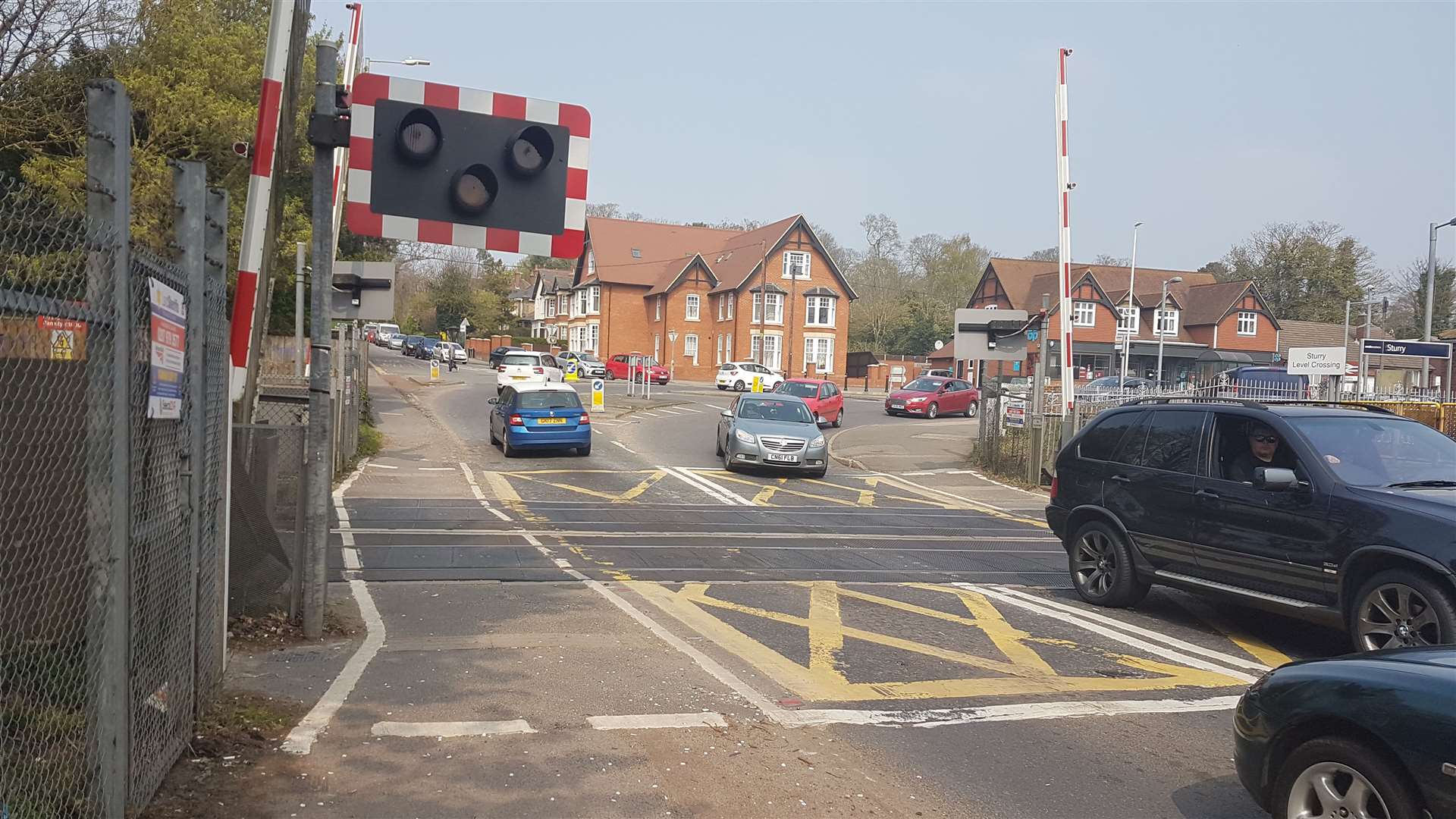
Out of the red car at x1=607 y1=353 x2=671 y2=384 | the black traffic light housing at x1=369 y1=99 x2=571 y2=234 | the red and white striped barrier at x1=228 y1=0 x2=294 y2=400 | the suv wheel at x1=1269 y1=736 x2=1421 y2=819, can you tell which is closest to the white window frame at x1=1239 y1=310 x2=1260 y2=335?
the red car at x1=607 y1=353 x2=671 y2=384

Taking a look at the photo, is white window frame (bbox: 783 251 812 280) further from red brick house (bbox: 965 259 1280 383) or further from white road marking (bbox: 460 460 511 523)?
white road marking (bbox: 460 460 511 523)

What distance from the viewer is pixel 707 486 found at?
790 inches

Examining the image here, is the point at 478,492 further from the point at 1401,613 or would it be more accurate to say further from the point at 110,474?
the point at 110,474

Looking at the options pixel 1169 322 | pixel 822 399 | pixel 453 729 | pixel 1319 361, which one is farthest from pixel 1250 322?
pixel 453 729

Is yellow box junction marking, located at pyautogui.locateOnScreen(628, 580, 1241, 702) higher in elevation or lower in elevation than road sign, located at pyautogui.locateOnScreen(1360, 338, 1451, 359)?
lower

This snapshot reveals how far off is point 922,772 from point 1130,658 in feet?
10.2

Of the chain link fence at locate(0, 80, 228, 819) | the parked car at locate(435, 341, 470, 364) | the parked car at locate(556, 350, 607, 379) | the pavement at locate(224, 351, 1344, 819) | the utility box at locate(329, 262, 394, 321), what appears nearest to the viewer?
the chain link fence at locate(0, 80, 228, 819)

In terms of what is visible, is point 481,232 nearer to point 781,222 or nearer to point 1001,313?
point 1001,313

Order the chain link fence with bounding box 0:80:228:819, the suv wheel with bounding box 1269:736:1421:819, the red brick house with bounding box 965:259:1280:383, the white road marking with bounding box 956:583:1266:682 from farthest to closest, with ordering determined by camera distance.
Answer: the red brick house with bounding box 965:259:1280:383 < the white road marking with bounding box 956:583:1266:682 < the suv wheel with bounding box 1269:736:1421:819 < the chain link fence with bounding box 0:80:228:819

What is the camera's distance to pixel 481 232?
7.66m

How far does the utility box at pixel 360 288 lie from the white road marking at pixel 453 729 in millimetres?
3951

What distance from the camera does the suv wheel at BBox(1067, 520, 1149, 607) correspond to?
951 cm

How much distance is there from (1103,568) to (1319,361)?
14292 millimetres

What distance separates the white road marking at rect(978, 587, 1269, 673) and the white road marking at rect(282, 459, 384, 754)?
5484 mm
